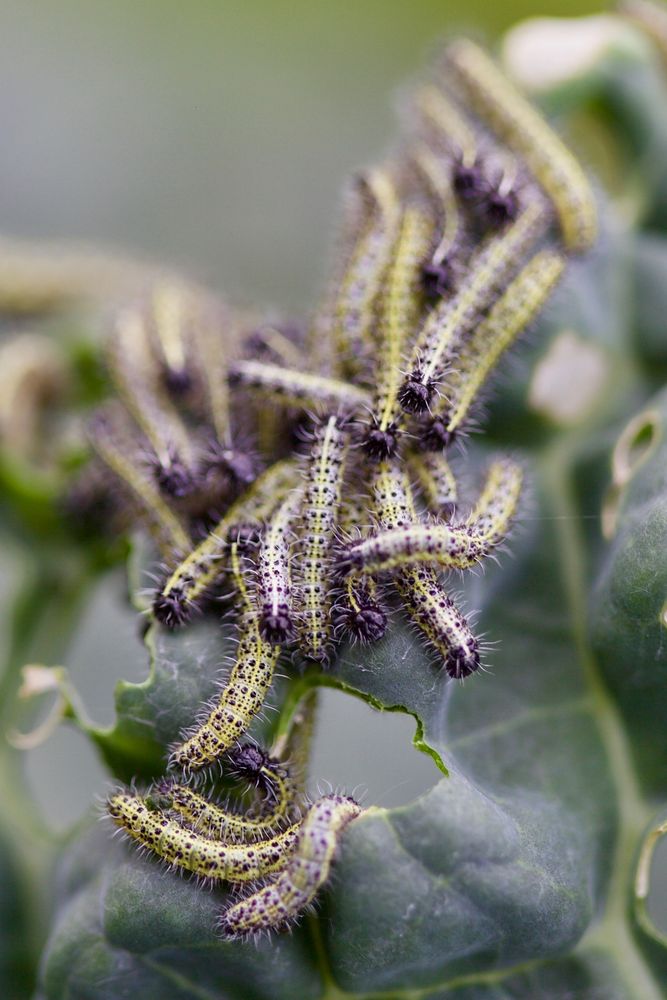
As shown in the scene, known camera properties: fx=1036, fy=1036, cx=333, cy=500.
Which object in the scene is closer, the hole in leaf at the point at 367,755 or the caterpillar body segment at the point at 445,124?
the hole in leaf at the point at 367,755

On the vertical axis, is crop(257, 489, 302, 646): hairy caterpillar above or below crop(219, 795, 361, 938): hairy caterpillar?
above

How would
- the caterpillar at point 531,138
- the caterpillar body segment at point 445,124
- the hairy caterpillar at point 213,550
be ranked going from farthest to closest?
the caterpillar body segment at point 445,124 < the caterpillar at point 531,138 < the hairy caterpillar at point 213,550

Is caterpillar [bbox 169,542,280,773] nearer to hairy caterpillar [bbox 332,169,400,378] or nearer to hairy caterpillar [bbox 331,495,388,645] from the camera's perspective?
hairy caterpillar [bbox 331,495,388,645]

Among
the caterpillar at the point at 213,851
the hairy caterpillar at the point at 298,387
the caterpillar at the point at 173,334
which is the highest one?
the hairy caterpillar at the point at 298,387

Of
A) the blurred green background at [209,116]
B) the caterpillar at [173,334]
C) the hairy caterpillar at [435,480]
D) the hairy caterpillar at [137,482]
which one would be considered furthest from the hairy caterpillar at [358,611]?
the blurred green background at [209,116]

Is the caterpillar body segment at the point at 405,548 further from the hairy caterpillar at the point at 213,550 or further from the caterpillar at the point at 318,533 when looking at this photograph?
the hairy caterpillar at the point at 213,550

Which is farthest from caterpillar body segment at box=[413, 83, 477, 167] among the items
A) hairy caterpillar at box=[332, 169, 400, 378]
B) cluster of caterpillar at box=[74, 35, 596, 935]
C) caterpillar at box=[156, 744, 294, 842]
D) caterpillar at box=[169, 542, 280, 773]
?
caterpillar at box=[156, 744, 294, 842]

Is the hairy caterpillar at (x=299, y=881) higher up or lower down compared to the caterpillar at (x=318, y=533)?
lower down

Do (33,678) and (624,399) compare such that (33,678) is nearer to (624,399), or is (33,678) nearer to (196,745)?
(196,745)
